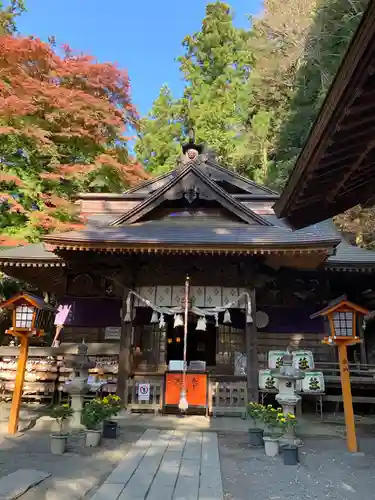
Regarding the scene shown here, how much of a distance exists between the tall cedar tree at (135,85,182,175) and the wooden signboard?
19204mm

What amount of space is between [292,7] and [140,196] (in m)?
24.2

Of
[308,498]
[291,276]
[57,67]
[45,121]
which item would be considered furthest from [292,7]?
[308,498]

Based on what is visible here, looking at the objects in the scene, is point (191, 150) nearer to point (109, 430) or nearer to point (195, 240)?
point (195, 240)

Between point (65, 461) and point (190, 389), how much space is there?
423 cm

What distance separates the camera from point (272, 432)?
665 centimetres

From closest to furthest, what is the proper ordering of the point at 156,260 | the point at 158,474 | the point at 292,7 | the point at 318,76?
the point at 158,474 → the point at 156,260 → the point at 318,76 → the point at 292,7

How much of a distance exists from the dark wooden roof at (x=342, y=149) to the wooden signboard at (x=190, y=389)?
5.39m

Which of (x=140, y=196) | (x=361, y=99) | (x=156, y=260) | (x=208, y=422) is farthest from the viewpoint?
(x=140, y=196)

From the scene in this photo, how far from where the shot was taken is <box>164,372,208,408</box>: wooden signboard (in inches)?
376

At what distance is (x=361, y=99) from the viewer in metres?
3.14

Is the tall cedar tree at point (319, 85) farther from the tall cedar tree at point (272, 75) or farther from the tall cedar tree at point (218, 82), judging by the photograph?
the tall cedar tree at point (218, 82)

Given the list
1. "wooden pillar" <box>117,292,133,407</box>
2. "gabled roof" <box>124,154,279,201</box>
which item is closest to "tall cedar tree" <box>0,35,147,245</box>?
"gabled roof" <box>124,154,279,201</box>

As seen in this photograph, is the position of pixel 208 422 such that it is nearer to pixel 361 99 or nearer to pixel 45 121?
pixel 361 99

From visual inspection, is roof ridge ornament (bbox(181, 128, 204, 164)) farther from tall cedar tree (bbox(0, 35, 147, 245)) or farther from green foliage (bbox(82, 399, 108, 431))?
green foliage (bbox(82, 399, 108, 431))
